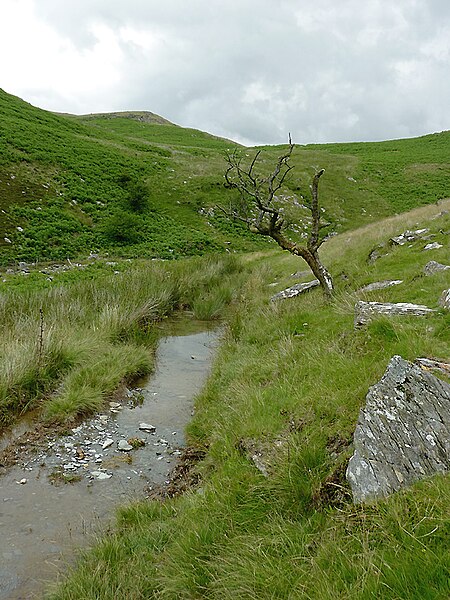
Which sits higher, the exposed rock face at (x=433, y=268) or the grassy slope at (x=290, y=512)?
the exposed rock face at (x=433, y=268)

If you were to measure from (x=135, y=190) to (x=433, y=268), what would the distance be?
31052mm

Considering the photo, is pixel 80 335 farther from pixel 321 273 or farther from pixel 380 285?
pixel 380 285

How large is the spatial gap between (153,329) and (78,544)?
9.02m

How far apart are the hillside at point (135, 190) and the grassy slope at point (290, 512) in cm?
2170

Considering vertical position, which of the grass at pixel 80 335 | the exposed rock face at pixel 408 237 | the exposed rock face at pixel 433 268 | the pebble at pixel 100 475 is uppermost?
the exposed rock face at pixel 408 237


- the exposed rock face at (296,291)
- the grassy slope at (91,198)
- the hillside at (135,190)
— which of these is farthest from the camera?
the hillside at (135,190)

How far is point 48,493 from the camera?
6.34m

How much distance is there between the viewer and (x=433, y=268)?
10.6 metres

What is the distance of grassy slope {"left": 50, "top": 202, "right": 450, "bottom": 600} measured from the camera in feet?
10.4

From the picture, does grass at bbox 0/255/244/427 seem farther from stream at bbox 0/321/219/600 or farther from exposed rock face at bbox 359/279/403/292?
exposed rock face at bbox 359/279/403/292

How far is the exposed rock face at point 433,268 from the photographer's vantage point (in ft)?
33.9

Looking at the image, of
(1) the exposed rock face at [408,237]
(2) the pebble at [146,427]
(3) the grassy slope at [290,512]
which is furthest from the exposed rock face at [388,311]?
(1) the exposed rock face at [408,237]

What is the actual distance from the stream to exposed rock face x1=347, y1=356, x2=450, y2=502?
336cm

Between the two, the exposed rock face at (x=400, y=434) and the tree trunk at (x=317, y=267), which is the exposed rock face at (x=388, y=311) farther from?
the tree trunk at (x=317, y=267)
